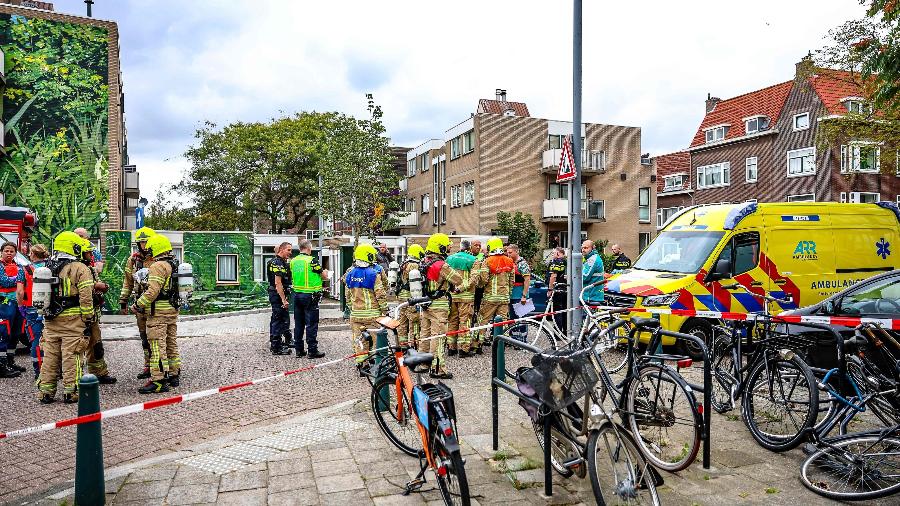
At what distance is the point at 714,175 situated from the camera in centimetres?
4659

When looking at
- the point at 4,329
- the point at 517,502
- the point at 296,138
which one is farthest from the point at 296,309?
the point at 296,138

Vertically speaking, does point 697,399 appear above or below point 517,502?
above

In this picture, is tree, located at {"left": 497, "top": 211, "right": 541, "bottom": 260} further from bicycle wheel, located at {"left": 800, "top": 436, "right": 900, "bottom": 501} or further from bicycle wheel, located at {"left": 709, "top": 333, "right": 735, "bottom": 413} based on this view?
bicycle wheel, located at {"left": 800, "top": 436, "right": 900, "bottom": 501}

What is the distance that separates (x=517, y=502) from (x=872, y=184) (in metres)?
41.2

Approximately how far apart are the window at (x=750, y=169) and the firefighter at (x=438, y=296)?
39.4 m

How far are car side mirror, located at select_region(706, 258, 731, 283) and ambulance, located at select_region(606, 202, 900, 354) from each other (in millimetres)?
16

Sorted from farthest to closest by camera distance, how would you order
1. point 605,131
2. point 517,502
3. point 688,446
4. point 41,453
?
point 605,131
point 41,453
point 688,446
point 517,502

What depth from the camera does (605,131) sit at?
40.2 m

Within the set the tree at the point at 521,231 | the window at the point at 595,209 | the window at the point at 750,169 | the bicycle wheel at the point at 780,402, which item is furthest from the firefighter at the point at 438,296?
the window at the point at 750,169

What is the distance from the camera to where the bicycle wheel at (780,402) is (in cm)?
498

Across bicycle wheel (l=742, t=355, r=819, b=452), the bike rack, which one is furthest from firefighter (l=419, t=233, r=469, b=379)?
bicycle wheel (l=742, t=355, r=819, b=452)

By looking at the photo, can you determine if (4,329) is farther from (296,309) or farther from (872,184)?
(872,184)

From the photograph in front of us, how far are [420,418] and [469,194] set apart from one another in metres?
34.8

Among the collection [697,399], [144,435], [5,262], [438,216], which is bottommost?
[144,435]
